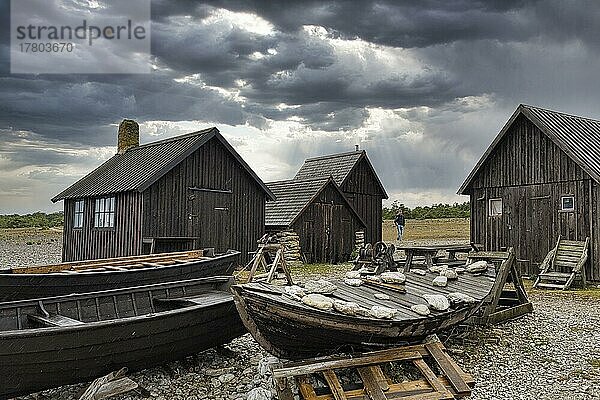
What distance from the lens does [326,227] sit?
85.6 feet

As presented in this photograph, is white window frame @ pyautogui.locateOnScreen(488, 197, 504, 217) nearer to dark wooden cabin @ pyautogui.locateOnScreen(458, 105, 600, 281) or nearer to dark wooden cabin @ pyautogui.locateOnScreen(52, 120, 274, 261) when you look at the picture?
dark wooden cabin @ pyautogui.locateOnScreen(458, 105, 600, 281)

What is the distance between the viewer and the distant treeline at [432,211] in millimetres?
59750

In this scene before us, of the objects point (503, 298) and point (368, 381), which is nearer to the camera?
point (368, 381)

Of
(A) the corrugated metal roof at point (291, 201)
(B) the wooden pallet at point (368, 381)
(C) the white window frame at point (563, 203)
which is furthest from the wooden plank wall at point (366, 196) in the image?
(B) the wooden pallet at point (368, 381)

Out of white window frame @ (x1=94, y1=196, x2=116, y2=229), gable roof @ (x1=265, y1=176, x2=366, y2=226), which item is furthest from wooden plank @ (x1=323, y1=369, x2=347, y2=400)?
gable roof @ (x1=265, y1=176, x2=366, y2=226)

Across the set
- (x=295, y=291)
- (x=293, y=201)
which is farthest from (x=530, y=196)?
(x=295, y=291)

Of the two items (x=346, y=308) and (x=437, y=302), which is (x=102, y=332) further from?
(x=437, y=302)

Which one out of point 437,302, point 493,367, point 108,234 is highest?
point 108,234

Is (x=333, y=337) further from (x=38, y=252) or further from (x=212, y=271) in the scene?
(x=38, y=252)

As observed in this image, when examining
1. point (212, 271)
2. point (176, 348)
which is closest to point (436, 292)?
point (176, 348)

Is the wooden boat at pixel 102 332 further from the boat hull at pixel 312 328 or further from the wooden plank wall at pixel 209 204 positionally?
the wooden plank wall at pixel 209 204

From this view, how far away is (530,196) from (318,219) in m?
9.55

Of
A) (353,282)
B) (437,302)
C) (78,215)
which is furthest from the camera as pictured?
(78,215)

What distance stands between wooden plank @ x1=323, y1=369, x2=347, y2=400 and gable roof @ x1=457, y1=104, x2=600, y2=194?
13.8 metres
